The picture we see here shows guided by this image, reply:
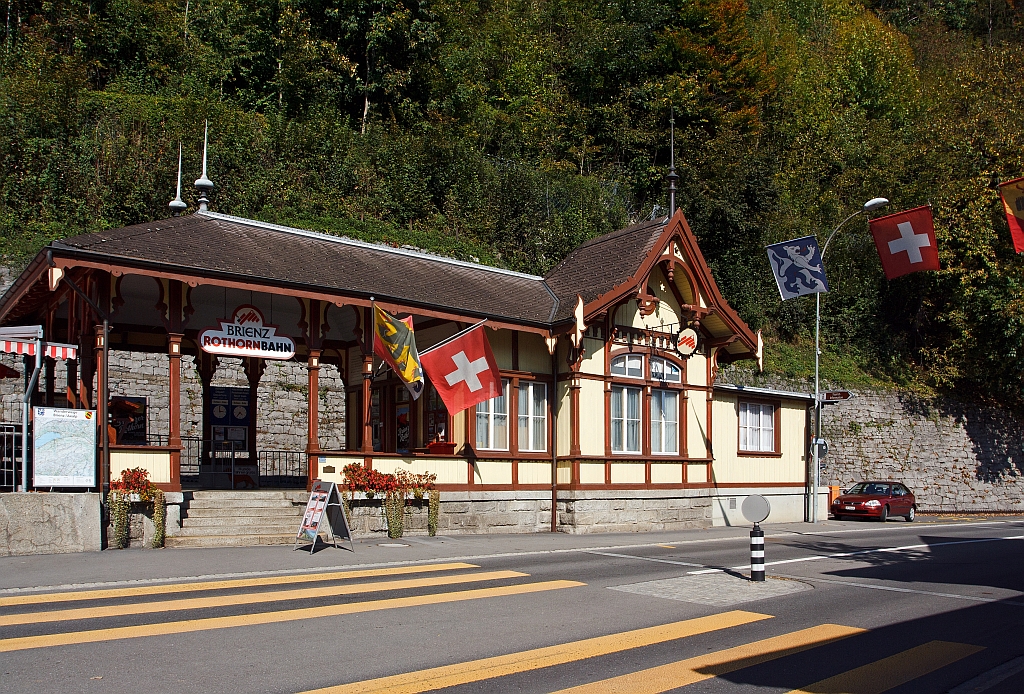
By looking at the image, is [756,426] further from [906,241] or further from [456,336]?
[456,336]

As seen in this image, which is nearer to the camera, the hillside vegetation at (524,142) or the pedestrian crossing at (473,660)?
the pedestrian crossing at (473,660)

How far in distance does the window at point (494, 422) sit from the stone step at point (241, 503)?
4820mm

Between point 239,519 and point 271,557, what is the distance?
7.98ft

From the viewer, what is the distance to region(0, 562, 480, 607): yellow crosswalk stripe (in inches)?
429

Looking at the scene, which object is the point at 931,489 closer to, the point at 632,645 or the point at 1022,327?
the point at 1022,327

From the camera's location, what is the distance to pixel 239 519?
17.1 metres

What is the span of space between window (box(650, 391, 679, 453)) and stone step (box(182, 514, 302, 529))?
9.77m

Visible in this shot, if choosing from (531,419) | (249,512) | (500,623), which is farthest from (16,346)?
(500,623)

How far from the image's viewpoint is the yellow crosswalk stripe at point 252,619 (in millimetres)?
8617

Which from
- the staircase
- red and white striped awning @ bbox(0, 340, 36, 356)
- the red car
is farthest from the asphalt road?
the red car

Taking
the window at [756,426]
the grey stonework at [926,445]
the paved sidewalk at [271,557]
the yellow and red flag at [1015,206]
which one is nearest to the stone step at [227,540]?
the paved sidewalk at [271,557]

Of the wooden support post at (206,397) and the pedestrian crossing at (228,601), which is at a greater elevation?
the wooden support post at (206,397)

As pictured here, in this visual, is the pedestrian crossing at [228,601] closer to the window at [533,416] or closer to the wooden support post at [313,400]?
the wooden support post at [313,400]

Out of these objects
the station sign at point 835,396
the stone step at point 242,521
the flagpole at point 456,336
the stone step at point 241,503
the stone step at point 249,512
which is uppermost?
the flagpole at point 456,336
